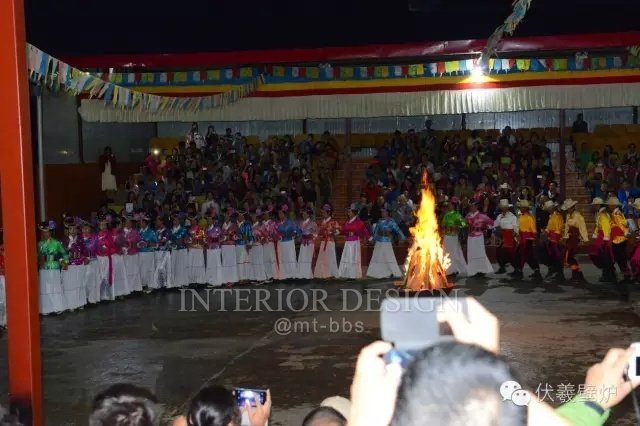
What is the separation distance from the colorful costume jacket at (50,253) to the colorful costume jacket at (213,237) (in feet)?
11.0

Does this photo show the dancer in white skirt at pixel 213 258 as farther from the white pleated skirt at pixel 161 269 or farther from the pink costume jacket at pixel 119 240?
the pink costume jacket at pixel 119 240

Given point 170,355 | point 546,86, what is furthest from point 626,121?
point 170,355

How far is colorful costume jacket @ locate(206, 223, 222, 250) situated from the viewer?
47.8 ft

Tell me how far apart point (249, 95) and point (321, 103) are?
1.41 metres

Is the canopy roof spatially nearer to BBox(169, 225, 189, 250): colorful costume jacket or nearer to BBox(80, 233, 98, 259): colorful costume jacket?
BBox(80, 233, 98, 259): colorful costume jacket

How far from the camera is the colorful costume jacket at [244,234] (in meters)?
14.8

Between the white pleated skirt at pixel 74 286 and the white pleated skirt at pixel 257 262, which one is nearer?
the white pleated skirt at pixel 74 286

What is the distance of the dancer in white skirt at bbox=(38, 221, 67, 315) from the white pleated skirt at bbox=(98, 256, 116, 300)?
111 centimetres

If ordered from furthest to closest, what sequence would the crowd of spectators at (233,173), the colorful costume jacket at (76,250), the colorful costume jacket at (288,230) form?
the crowd of spectators at (233,173), the colorful costume jacket at (288,230), the colorful costume jacket at (76,250)

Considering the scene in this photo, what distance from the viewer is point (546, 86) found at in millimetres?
15023

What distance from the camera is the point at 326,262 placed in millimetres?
15227

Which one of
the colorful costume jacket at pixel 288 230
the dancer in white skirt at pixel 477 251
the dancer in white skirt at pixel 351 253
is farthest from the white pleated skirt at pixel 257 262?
the dancer in white skirt at pixel 477 251

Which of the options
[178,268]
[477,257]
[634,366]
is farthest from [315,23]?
[634,366]

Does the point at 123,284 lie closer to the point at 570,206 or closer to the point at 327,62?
the point at 327,62
